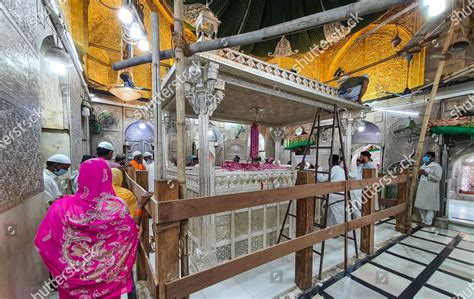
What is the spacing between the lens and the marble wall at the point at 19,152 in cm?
136

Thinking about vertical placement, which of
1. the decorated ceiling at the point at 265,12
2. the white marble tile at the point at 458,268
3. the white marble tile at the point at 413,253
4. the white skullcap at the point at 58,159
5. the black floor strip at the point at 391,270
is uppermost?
the decorated ceiling at the point at 265,12

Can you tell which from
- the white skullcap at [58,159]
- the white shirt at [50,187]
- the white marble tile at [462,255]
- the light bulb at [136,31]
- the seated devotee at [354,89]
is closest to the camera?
the white shirt at [50,187]

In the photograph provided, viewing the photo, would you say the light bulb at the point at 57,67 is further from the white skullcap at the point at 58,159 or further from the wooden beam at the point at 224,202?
the wooden beam at the point at 224,202

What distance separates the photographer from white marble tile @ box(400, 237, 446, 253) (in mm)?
3687

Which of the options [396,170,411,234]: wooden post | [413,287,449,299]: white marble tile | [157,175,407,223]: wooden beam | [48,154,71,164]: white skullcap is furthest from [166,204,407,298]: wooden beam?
[48,154,71,164]: white skullcap

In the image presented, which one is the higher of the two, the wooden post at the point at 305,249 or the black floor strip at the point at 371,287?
the wooden post at the point at 305,249

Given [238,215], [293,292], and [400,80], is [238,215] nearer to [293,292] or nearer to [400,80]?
[293,292]

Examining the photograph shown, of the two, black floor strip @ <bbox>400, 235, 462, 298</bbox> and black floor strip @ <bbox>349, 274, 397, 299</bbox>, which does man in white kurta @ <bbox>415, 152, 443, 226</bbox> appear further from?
black floor strip @ <bbox>349, 274, 397, 299</bbox>

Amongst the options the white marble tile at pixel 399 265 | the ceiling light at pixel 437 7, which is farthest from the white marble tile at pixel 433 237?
the ceiling light at pixel 437 7

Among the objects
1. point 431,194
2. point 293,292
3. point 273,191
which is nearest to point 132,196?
point 273,191

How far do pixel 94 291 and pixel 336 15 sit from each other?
287 cm

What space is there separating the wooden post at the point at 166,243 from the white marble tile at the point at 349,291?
7.35ft

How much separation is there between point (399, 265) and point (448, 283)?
1.76ft

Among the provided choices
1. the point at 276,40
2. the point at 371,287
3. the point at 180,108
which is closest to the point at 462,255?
the point at 371,287
